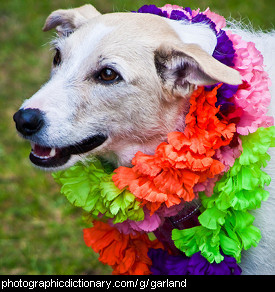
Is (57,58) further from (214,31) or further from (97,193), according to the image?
(214,31)

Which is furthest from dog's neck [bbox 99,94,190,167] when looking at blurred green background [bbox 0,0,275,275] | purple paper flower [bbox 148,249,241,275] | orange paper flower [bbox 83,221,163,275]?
blurred green background [bbox 0,0,275,275]

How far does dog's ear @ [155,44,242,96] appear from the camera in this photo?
94.0 inches

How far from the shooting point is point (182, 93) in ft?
9.03

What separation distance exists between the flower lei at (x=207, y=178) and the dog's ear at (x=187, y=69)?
0.41ft

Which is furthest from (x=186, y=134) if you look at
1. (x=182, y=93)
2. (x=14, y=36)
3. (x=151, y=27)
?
(x=14, y=36)

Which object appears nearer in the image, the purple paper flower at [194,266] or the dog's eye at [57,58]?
the purple paper flower at [194,266]

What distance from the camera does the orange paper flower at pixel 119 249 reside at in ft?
10.5

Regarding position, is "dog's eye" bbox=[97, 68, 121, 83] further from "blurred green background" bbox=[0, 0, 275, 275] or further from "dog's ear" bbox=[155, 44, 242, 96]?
"blurred green background" bbox=[0, 0, 275, 275]

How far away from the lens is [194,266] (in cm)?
287

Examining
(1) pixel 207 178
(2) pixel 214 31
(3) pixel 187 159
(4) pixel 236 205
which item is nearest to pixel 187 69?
(2) pixel 214 31

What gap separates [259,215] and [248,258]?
0.31 metres

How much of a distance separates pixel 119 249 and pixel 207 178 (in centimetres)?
87

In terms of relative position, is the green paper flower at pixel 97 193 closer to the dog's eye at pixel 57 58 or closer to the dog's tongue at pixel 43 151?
the dog's tongue at pixel 43 151

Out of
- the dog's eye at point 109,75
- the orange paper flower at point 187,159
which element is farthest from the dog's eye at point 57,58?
the orange paper flower at point 187,159
